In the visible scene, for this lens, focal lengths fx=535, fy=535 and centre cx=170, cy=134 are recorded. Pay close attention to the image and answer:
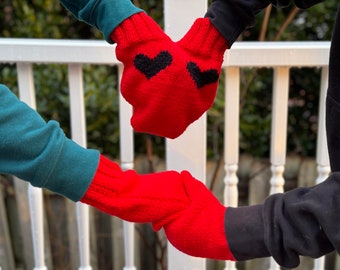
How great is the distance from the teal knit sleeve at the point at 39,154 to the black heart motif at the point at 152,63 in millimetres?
146

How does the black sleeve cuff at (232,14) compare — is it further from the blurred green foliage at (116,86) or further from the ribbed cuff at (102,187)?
the blurred green foliage at (116,86)

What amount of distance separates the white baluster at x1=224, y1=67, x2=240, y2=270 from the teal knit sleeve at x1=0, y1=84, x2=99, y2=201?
574 mm

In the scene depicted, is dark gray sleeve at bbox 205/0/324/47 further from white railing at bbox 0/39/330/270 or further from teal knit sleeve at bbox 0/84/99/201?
white railing at bbox 0/39/330/270

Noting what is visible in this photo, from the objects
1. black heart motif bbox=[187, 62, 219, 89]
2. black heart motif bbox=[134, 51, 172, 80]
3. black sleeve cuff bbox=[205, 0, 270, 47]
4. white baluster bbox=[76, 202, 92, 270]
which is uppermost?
black sleeve cuff bbox=[205, 0, 270, 47]

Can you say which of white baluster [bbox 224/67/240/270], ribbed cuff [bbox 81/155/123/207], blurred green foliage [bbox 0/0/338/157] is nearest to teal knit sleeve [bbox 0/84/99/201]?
ribbed cuff [bbox 81/155/123/207]

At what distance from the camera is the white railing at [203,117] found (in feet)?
3.81

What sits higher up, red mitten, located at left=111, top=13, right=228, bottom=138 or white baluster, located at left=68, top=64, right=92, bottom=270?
red mitten, located at left=111, top=13, right=228, bottom=138

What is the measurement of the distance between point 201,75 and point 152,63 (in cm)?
8

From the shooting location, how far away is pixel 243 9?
763 mm

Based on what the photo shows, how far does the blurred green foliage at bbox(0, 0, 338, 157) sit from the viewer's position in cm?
184

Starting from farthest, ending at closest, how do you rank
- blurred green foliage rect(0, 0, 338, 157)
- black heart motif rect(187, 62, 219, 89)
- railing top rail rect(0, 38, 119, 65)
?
blurred green foliage rect(0, 0, 338, 157)
railing top rail rect(0, 38, 119, 65)
black heart motif rect(187, 62, 219, 89)

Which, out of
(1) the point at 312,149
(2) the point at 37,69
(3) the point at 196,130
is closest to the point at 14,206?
(2) the point at 37,69

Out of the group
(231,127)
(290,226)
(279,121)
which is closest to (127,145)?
(231,127)

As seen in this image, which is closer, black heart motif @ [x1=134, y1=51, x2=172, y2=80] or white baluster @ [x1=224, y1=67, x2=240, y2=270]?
black heart motif @ [x1=134, y1=51, x2=172, y2=80]
